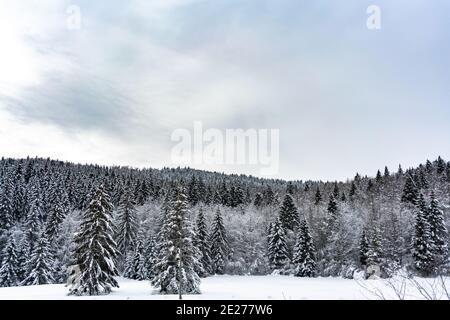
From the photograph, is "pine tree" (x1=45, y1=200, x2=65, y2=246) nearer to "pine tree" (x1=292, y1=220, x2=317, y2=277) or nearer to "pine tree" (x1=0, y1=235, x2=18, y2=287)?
"pine tree" (x1=0, y1=235, x2=18, y2=287)

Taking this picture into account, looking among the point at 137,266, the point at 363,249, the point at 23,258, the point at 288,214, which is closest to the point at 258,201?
the point at 288,214

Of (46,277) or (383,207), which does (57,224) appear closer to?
(46,277)

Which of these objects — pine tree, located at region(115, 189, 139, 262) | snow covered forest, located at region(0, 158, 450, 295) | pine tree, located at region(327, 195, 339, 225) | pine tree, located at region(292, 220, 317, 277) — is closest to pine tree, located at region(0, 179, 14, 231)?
snow covered forest, located at region(0, 158, 450, 295)

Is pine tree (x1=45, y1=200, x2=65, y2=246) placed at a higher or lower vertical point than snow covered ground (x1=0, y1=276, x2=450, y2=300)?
higher

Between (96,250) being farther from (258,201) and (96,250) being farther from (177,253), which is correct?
(258,201)

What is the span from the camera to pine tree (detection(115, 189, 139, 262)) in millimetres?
78125

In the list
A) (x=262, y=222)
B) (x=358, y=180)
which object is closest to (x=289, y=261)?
(x=262, y=222)

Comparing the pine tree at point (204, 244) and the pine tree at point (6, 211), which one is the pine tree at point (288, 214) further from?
the pine tree at point (6, 211)

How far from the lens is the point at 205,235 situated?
6931 centimetres

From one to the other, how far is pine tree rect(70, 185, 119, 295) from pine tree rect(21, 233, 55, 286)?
29.0m

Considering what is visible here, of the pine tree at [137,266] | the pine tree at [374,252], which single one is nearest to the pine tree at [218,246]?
the pine tree at [137,266]

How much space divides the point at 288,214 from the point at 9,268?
55578 mm

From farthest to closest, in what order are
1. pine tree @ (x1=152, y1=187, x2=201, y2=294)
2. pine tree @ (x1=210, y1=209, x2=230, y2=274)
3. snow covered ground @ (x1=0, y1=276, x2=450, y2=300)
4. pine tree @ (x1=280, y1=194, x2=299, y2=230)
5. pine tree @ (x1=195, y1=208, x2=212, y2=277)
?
1. pine tree @ (x1=280, y1=194, x2=299, y2=230)
2. pine tree @ (x1=210, y1=209, x2=230, y2=274)
3. pine tree @ (x1=195, y1=208, x2=212, y2=277)
4. pine tree @ (x1=152, y1=187, x2=201, y2=294)
5. snow covered ground @ (x1=0, y1=276, x2=450, y2=300)

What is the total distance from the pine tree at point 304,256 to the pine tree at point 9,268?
48436mm
